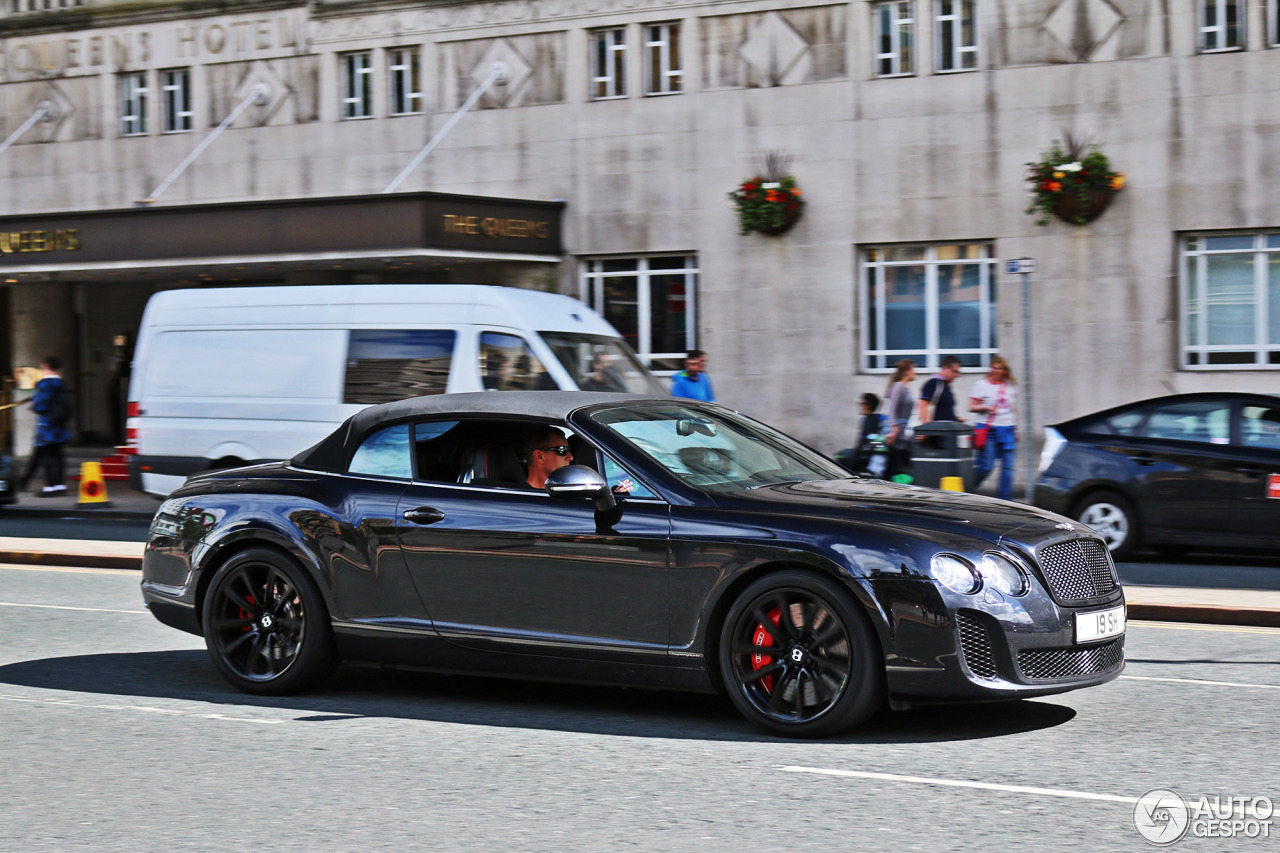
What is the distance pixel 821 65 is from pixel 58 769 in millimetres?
17022

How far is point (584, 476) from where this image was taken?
6695mm

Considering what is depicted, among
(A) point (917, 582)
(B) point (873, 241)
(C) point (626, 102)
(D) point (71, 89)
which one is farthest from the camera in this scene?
(D) point (71, 89)

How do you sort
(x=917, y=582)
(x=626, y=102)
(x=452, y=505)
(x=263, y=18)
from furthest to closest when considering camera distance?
(x=263, y=18) < (x=626, y=102) < (x=452, y=505) < (x=917, y=582)

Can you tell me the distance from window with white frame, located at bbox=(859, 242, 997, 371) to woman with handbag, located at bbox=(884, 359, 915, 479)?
135 inches

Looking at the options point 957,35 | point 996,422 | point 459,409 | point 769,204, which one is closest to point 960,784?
point 459,409

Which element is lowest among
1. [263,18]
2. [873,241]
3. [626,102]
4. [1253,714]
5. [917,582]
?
[1253,714]

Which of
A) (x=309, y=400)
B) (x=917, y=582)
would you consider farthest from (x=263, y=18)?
(x=917, y=582)

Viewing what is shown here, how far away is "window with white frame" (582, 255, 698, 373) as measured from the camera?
22656mm

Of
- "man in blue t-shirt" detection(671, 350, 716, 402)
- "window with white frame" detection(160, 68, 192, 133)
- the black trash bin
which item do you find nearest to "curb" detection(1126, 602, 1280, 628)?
the black trash bin

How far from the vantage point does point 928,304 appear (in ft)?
69.5

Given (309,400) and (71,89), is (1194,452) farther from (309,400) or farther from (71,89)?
(71,89)

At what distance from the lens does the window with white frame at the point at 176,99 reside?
85.6 ft

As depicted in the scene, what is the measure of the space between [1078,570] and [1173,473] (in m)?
6.99

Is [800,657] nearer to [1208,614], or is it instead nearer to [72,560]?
[1208,614]
